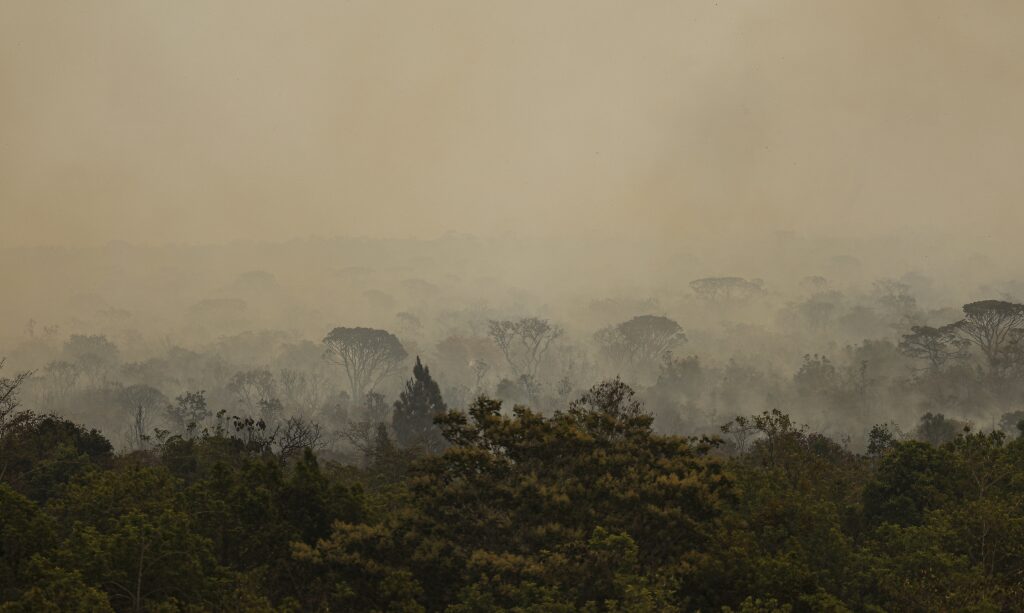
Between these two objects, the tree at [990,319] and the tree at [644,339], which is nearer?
the tree at [990,319]

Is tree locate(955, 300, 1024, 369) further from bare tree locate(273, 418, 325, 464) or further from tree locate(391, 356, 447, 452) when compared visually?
bare tree locate(273, 418, 325, 464)

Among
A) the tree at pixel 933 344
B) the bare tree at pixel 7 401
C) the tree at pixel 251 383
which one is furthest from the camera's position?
the tree at pixel 251 383

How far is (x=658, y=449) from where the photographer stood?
32.6 metres

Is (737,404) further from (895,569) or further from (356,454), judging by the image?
(895,569)

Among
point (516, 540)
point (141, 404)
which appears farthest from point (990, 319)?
point (141, 404)

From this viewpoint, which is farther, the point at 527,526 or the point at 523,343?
the point at 523,343

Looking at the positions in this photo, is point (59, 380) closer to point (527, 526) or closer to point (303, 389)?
point (303, 389)

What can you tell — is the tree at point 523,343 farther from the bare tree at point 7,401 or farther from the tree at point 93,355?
the bare tree at point 7,401

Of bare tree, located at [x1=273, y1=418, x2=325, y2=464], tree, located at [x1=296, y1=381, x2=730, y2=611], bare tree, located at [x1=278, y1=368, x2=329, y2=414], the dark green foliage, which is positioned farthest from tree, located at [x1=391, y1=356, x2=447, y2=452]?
tree, located at [x1=296, y1=381, x2=730, y2=611]

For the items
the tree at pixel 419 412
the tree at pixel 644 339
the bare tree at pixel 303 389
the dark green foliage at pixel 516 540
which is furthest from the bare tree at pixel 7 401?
the tree at pixel 644 339

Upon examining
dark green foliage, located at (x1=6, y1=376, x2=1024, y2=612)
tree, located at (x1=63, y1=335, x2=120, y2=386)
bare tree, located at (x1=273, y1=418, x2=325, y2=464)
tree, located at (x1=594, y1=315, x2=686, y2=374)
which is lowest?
dark green foliage, located at (x1=6, y1=376, x2=1024, y2=612)

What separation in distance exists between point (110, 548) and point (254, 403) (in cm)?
13702

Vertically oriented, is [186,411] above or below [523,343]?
below

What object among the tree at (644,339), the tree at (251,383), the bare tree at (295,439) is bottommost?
the bare tree at (295,439)
